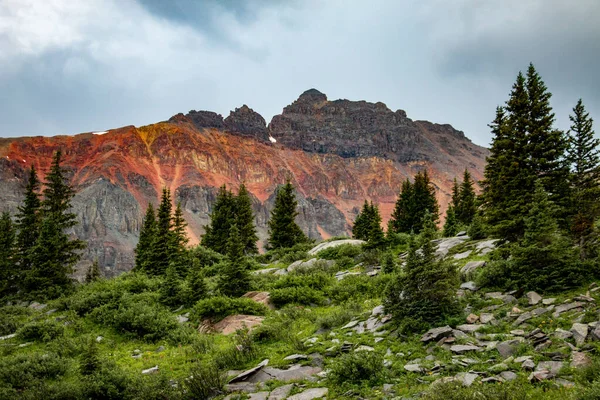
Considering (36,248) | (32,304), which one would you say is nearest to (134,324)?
(32,304)

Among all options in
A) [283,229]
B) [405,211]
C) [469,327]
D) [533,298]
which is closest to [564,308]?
[533,298]

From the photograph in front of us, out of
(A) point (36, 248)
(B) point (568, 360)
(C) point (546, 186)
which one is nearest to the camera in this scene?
(B) point (568, 360)

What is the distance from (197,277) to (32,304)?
14362mm

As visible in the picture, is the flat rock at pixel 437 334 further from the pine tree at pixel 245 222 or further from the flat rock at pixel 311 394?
the pine tree at pixel 245 222

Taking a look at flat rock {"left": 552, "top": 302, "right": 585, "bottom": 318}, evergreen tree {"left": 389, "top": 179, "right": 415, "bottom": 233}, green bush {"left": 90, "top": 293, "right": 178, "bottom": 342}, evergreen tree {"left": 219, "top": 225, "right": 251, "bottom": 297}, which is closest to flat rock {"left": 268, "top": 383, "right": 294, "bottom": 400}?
flat rock {"left": 552, "top": 302, "right": 585, "bottom": 318}

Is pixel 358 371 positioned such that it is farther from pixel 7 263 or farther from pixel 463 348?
pixel 7 263

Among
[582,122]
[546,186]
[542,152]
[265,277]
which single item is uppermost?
[582,122]

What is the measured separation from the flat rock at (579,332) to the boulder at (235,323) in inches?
438

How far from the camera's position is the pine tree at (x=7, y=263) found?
1182 inches

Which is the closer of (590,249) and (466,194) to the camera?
(590,249)

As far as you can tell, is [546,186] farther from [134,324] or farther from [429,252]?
[134,324]

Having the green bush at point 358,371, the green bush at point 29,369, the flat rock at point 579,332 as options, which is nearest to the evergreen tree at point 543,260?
the flat rock at point 579,332

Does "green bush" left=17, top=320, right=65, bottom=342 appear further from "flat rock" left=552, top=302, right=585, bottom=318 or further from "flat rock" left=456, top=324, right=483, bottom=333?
"flat rock" left=552, top=302, right=585, bottom=318

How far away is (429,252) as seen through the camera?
41.4ft
